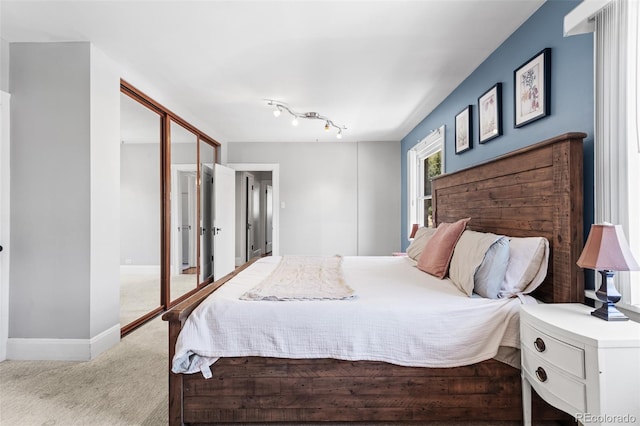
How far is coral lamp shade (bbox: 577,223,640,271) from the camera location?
1237 mm

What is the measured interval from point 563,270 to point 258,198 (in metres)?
7.11

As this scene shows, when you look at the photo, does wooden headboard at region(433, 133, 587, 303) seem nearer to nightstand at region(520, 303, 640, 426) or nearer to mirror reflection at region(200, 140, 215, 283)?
nightstand at region(520, 303, 640, 426)

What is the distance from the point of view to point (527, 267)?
5.80ft

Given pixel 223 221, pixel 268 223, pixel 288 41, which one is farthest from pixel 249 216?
pixel 288 41

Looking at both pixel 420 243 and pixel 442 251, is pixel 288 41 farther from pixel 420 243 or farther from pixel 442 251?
pixel 420 243

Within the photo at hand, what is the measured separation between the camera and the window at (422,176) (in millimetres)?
4177

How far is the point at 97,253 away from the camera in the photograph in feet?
8.27

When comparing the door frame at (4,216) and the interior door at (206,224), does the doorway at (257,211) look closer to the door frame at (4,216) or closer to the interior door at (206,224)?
the interior door at (206,224)

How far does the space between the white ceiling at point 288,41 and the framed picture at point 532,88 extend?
346 mm

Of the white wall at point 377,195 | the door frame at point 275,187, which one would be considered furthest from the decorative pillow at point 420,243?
the door frame at point 275,187

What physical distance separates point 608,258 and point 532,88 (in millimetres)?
1279

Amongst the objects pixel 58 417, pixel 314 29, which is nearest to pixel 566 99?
pixel 314 29

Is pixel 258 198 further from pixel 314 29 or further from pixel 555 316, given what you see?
pixel 555 316

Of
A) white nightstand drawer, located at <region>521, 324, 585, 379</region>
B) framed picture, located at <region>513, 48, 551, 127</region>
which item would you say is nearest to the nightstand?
white nightstand drawer, located at <region>521, 324, 585, 379</region>
